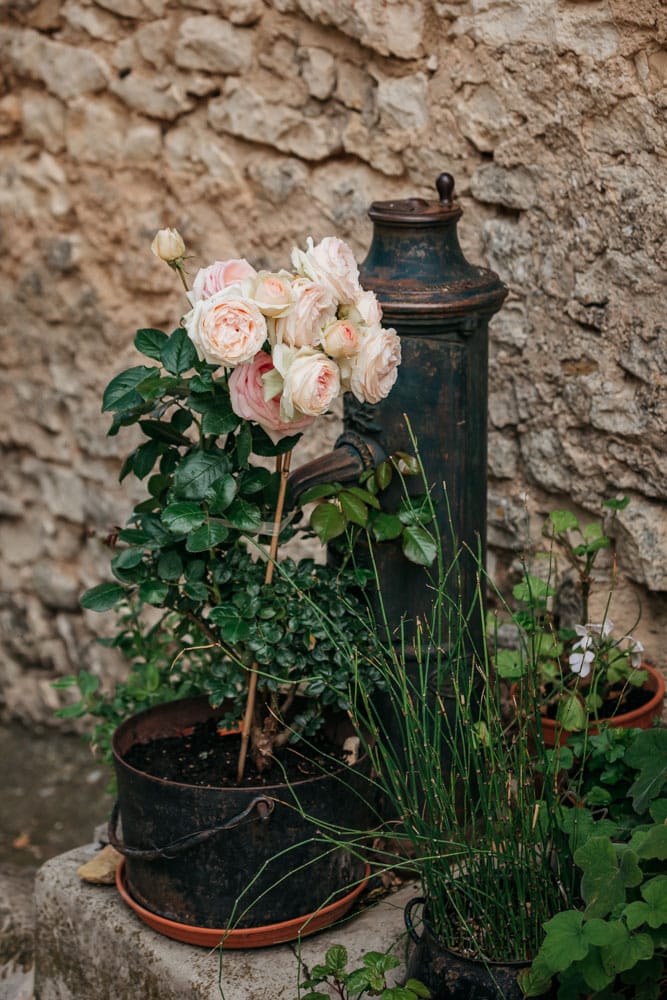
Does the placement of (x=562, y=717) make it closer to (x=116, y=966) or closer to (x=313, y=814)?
(x=313, y=814)

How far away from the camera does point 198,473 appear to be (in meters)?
2.07

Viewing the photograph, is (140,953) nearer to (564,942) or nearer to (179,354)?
(564,942)

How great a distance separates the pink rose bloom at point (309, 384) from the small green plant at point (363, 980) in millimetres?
896

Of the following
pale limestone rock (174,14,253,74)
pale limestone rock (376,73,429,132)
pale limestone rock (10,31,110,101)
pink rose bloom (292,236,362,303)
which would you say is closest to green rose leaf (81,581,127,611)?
pink rose bloom (292,236,362,303)

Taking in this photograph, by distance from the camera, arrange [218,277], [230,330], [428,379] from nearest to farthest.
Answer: [230,330], [218,277], [428,379]

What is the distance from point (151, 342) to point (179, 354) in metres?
0.10

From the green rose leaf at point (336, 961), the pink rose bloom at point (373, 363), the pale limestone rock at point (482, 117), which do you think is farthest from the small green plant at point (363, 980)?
the pale limestone rock at point (482, 117)

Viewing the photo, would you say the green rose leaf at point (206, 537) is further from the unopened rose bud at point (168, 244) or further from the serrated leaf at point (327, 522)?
the unopened rose bud at point (168, 244)

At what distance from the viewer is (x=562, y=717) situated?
2.15 metres

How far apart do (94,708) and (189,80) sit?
6.03 ft

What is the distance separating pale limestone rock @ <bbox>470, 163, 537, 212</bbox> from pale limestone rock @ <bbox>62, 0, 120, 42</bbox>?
4.50ft

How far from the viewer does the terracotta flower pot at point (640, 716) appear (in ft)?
7.75

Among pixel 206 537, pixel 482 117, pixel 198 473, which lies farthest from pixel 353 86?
pixel 206 537

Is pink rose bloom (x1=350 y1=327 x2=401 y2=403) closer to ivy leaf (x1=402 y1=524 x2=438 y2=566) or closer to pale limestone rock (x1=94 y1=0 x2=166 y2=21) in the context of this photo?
ivy leaf (x1=402 y1=524 x2=438 y2=566)
